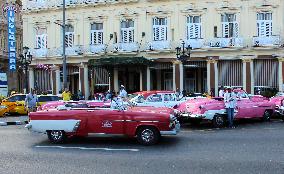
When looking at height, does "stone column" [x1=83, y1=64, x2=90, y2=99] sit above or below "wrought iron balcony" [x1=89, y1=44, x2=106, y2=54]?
below

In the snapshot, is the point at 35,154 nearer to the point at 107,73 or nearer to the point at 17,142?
the point at 17,142

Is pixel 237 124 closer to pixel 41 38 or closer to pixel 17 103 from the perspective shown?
pixel 17 103

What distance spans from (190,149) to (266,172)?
327 centimetres

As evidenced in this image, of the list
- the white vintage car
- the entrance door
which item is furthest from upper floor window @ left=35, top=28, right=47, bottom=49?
the white vintage car

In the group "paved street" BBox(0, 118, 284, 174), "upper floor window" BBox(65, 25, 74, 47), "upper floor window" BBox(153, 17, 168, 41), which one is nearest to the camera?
"paved street" BBox(0, 118, 284, 174)

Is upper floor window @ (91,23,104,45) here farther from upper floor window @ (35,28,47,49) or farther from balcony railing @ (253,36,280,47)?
balcony railing @ (253,36,280,47)

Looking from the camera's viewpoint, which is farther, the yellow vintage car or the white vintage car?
the yellow vintage car

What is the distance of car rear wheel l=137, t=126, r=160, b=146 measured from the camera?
521 inches

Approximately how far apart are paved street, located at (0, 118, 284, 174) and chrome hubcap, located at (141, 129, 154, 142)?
0.32 m

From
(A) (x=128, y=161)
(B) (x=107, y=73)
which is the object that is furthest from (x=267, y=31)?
(A) (x=128, y=161)

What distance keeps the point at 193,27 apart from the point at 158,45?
3.01 metres

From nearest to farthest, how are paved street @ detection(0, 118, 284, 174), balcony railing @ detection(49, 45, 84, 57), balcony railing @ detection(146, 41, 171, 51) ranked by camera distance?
paved street @ detection(0, 118, 284, 174) → balcony railing @ detection(146, 41, 171, 51) → balcony railing @ detection(49, 45, 84, 57)

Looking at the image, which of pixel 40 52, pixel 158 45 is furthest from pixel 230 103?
pixel 40 52

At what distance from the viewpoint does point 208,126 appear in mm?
18438
